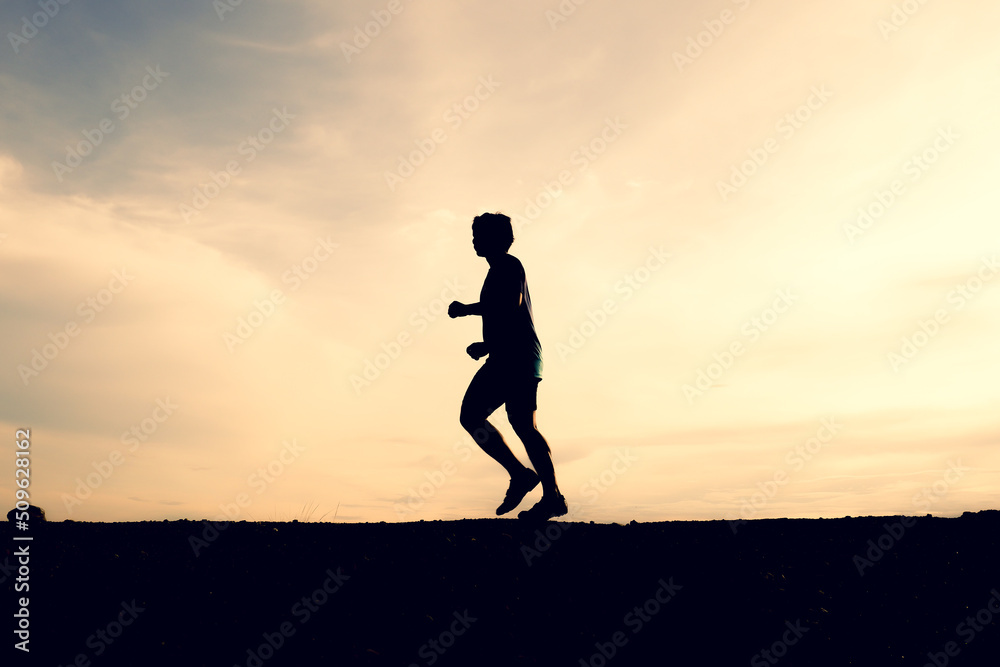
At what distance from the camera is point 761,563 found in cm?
589

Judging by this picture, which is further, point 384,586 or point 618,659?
point 384,586

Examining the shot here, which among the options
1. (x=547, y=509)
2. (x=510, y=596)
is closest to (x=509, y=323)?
(x=547, y=509)

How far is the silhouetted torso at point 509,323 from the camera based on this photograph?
6.88m

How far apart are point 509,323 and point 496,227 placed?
907 mm

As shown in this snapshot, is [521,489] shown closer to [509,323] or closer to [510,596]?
[509,323]

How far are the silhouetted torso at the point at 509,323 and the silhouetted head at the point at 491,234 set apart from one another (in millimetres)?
193

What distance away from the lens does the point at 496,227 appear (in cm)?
709

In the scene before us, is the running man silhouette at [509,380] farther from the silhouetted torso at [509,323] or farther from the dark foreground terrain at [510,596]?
the dark foreground terrain at [510,596]

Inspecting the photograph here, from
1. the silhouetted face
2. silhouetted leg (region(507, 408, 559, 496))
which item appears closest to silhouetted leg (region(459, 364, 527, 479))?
silhouetted leg (region(507, 408, 559, 496))

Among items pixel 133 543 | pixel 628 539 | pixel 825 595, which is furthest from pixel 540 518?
pixel 133 543

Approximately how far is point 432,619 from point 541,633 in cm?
72

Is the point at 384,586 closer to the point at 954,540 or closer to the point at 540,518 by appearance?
the point at 540,518

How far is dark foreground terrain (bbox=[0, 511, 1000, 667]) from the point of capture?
4914mm

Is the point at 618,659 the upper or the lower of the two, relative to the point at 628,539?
lower
